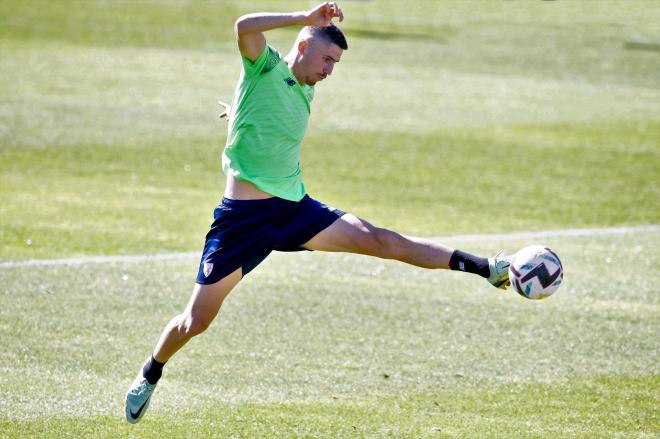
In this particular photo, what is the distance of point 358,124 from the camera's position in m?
19.7

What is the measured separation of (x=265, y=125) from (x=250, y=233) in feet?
2.49

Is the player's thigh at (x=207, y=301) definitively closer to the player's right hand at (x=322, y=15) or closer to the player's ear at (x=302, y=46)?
the player's ear at (x=302, y=46)

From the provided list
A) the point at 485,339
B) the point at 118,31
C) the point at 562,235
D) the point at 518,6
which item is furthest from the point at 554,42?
the point at 485,339

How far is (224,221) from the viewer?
7.53m

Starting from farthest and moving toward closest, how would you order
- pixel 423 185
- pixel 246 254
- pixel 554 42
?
pixel 554 42 → pixel 423 185 → pixel 246 254

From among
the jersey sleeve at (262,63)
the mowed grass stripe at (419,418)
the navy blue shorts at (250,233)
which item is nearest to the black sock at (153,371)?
the mowed grass stripe at (419,418)

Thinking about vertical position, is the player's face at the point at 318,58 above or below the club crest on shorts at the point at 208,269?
above

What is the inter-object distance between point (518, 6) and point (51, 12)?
47.3ft

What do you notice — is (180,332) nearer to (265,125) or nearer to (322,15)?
(265,125)

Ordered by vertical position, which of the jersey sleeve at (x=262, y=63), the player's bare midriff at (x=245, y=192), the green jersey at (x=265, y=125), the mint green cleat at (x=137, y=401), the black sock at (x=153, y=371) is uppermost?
the jersey sleeve at (x=262, y=63)

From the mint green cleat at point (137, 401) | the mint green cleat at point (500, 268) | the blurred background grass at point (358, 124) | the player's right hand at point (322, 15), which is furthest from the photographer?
the blurred background grass at point (358, 124)

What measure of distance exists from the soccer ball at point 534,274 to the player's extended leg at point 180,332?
76.2 inches

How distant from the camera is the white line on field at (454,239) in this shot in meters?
11.4

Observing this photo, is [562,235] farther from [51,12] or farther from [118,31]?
[51,12]
